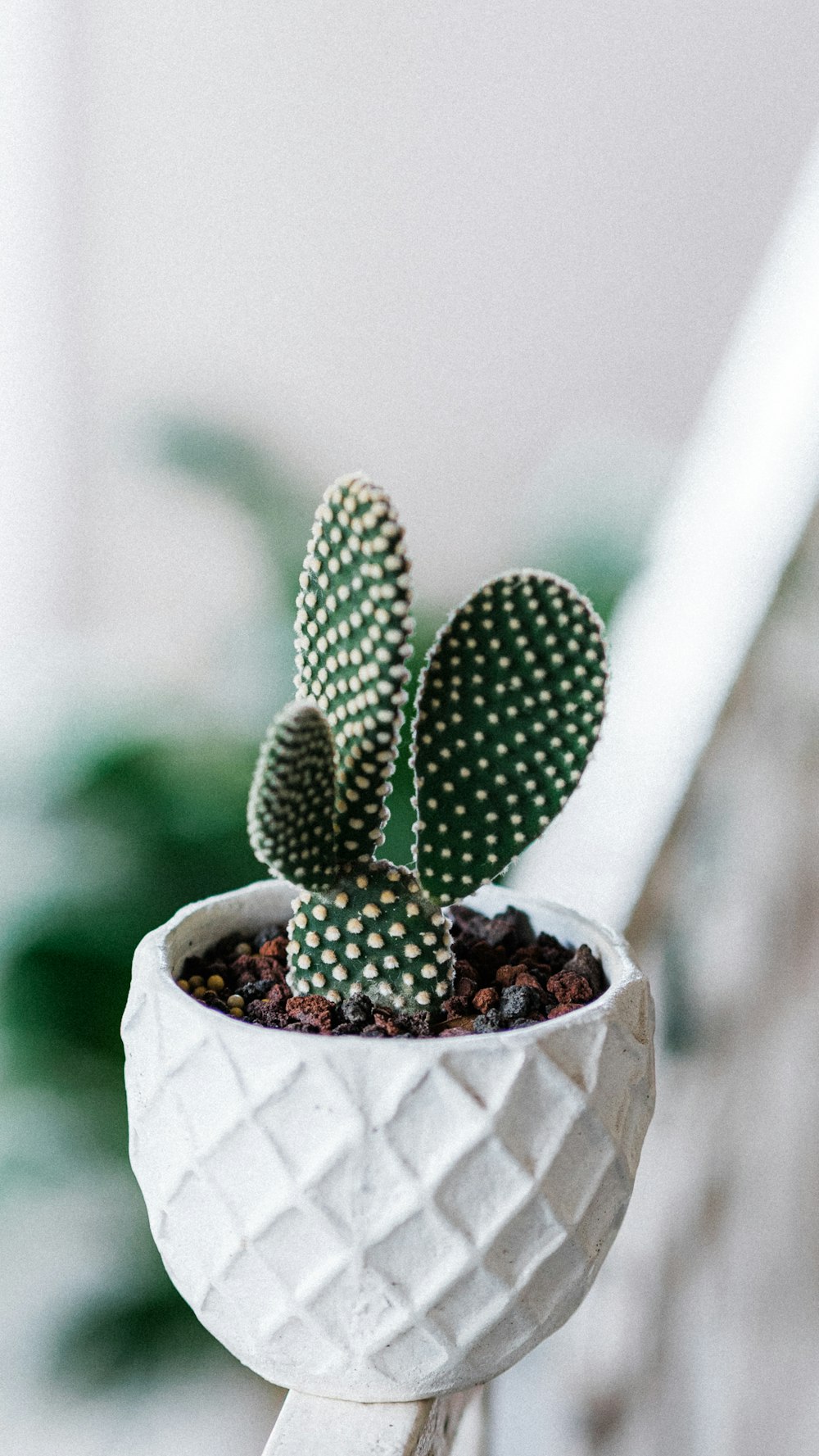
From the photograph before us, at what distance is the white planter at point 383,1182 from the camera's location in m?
0.43

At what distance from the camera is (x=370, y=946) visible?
0.51m

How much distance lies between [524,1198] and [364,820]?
0.53 ft

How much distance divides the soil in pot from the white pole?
264 millimetres

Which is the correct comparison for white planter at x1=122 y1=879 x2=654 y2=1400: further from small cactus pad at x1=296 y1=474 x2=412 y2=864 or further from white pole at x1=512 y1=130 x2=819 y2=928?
white pole at x1=512 y1=130 x2=819 y2=928

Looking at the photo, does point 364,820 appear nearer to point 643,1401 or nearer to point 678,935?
point 678,935

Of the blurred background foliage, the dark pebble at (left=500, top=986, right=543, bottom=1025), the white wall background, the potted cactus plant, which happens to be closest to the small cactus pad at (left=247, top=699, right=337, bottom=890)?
the potted cactus plant

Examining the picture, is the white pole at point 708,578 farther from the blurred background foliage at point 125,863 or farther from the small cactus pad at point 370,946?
the small cactus pad at point 370,946

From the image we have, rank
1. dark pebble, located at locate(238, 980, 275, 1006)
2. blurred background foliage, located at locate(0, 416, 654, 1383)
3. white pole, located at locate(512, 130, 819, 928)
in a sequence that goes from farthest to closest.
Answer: blurred background foliage, located at locate(0, 416, 654, 1383)
white pole, located at locate(512, 130, 819, 928)
dark pebble, located at locate(238, 980, 275, 1006)

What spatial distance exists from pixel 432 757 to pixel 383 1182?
0.18 m

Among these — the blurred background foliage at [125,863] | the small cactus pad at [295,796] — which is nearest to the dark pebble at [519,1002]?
the small cactus pad at [295,796]

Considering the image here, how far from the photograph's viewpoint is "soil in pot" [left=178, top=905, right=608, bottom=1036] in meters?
0.50

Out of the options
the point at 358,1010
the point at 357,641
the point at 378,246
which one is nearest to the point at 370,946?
the point at 358,1010

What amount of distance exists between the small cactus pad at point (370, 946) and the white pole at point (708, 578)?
36cm

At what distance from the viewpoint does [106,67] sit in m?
1.34
